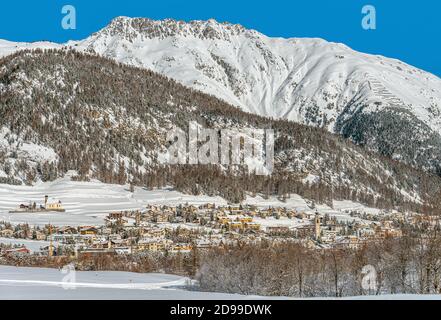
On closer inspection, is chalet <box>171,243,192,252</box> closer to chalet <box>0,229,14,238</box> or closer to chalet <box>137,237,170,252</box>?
chalet <box>137,237,170,252</box>

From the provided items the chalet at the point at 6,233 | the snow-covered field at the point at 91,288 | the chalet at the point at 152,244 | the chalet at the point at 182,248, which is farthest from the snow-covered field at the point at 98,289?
the chalet at the point at 6,233

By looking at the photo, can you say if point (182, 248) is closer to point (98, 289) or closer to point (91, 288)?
point (91, 288)

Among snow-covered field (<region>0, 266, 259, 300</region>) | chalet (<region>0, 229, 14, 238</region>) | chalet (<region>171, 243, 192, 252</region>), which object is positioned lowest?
chalet (<region>171, 243, 192, 252</region>)

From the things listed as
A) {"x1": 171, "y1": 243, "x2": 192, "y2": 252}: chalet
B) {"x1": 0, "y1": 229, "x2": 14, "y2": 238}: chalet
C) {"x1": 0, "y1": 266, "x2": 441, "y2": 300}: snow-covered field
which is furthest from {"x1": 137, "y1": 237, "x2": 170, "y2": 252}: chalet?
{"x1": 0, "y1": 266, "x2": 441, "y2": 300}: snow-covered field

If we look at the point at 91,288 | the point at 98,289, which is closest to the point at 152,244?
the point at 91,288

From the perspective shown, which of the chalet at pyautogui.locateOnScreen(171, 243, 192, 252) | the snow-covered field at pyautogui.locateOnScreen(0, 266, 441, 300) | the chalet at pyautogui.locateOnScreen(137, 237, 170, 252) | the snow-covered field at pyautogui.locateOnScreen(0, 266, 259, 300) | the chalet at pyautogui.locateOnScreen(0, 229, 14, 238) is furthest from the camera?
A: the chalet at pyautogui.locateOnScreen(0, 229, 14, 238)

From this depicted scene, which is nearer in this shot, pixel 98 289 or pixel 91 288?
pixel 98 289

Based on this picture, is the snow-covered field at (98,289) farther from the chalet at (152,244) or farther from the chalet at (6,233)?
the chalet at (6,233)

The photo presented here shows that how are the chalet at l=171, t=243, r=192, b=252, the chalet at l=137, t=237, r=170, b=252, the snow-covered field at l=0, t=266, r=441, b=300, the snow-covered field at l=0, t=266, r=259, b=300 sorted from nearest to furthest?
the snow-covered field at l=0, t=266, r=441, b=300 < the snow-covered field at l=0, t=266, r=259, b=300 < the chalet at l=171, t=243, r=192, b=252 < the chalet at l=137, t=237, r=170, b=252
